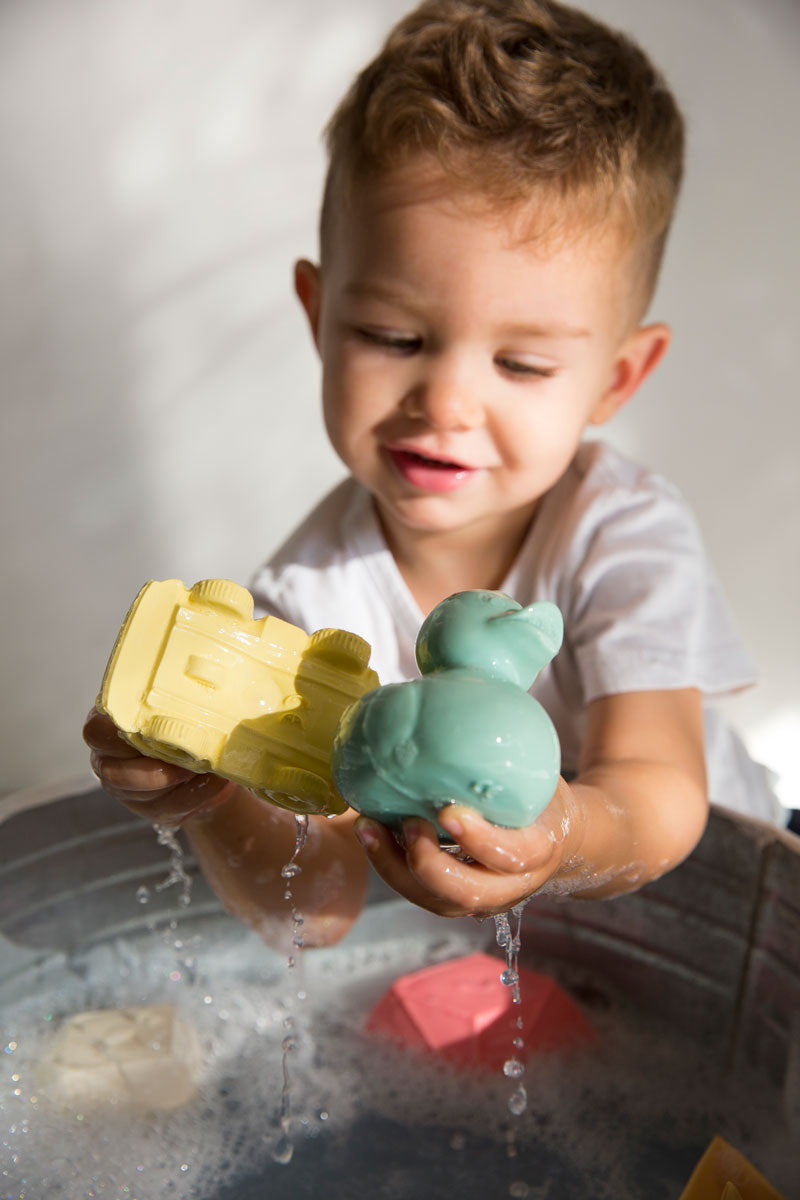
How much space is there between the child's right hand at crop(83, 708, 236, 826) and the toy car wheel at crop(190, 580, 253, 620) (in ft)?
0.34

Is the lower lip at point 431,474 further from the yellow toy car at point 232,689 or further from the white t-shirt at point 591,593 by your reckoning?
the yellow toy car at point 232,689

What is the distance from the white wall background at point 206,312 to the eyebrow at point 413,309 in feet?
2.81

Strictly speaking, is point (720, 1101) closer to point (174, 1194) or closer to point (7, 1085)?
point (174, 1194)

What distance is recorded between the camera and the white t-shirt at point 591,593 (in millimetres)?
845

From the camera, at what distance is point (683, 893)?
33.3 inches

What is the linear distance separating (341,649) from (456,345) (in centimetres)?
24

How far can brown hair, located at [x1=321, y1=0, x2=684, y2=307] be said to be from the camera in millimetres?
738

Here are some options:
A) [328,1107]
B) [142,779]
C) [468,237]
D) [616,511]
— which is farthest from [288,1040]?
[468,237]

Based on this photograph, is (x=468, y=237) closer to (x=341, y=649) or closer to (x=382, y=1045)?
(x=341, y=649)

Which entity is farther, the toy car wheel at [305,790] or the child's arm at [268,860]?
the child's arm at [268,860]

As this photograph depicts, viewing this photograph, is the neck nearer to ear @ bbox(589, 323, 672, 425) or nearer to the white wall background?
ear @ bbox(589, 323, 672, 425)

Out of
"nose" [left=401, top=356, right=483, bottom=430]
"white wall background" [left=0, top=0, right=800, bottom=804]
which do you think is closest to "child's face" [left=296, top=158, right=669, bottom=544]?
"nose" [left=401, top=356, right=483, bottom=430]

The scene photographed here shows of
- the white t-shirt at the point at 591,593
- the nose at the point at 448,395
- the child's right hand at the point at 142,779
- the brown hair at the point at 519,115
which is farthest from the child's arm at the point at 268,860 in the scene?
the brown hair at the point at 519,115

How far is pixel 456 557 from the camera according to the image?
3.09 ft
